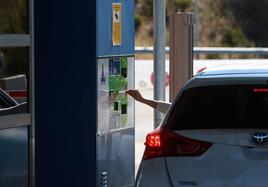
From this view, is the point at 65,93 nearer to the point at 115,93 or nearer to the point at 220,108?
the point at 115,93

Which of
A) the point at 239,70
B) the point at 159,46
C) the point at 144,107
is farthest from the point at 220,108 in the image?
the point at 144,107

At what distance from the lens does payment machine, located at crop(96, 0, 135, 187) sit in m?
7.39

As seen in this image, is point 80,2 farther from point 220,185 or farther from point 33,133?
point 220,185

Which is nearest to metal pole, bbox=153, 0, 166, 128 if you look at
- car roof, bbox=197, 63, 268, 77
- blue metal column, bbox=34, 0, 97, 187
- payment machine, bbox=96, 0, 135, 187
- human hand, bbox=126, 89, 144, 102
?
payment machine, bbox=96, 0, 135, 187

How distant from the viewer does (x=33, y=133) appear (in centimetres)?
741

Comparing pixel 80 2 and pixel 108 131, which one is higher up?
pixel 80 2

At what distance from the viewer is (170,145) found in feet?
17.2

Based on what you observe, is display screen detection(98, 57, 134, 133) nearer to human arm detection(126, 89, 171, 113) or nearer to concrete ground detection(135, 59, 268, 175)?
human arm detection(126, 89, 171, 113)

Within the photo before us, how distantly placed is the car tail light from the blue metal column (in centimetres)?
202

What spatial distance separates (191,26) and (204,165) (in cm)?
390

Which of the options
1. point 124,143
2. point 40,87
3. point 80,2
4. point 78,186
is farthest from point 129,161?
point 80,2

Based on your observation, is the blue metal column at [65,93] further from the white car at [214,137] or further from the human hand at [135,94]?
the white car at [214,137]

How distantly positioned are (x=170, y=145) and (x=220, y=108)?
1.43ft

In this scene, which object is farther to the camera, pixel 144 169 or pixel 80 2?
pixel 80 2
